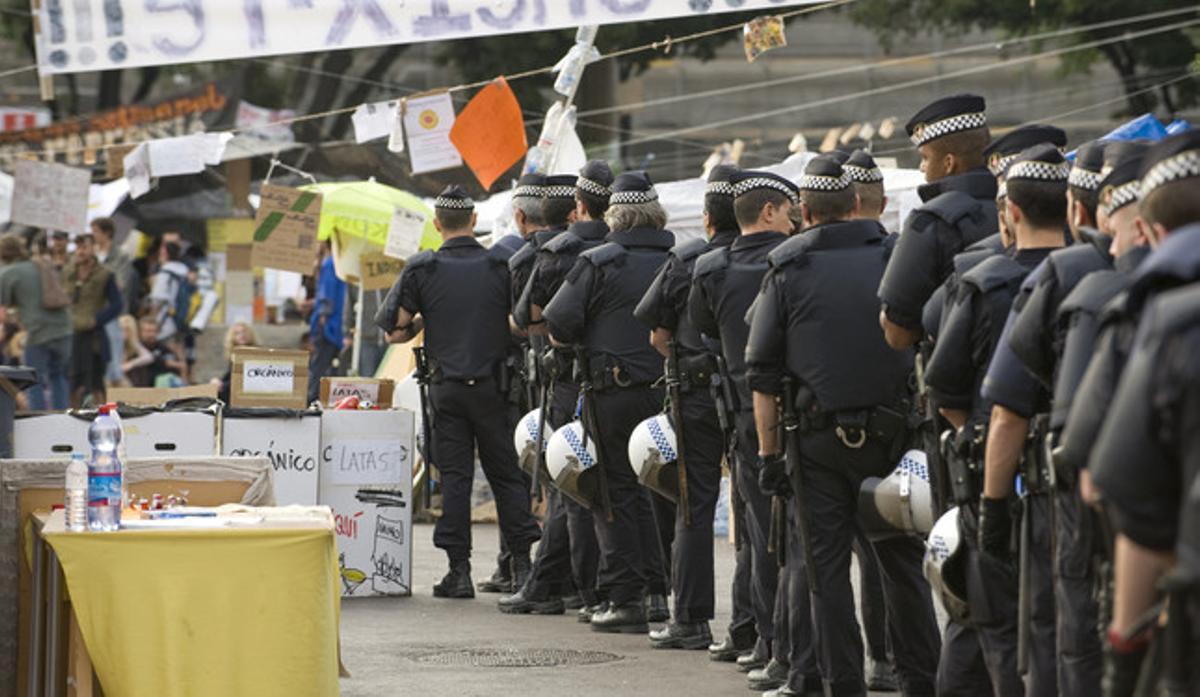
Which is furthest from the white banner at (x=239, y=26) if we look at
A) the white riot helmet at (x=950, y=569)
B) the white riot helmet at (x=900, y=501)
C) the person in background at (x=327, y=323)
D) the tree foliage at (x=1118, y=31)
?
the tree foliage at (x=1118, y=31)

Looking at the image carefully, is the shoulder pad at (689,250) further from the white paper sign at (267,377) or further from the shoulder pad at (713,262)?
the white paper sign at (267,377)

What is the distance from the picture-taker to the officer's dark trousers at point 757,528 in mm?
9203

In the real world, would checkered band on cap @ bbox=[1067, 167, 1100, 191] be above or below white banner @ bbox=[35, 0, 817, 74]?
below

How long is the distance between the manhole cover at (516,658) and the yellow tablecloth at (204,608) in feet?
8.65

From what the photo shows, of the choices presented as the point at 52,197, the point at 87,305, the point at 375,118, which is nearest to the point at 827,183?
the point at 375,118

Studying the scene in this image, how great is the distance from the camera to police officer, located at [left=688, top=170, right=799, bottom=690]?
9.10 meters

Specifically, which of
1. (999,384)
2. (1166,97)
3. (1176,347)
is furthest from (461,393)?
(1166,97)

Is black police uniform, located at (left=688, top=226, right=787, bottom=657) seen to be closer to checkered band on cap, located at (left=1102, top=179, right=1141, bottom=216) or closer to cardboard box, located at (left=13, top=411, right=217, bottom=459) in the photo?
cardboard box, located at (left=13, top=411, right=217, bottom=459)

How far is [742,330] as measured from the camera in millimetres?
9086

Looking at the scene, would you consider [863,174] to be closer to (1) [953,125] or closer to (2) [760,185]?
(2) [760,185]

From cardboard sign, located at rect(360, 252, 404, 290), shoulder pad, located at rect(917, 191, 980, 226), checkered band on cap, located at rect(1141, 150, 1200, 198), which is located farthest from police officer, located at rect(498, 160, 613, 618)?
checkered band on cap, located at rect(1141, 150, 1200, 198)

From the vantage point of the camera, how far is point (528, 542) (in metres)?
12.5

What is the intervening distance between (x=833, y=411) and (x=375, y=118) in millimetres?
9050

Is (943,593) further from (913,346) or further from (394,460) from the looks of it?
(394,460)
